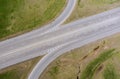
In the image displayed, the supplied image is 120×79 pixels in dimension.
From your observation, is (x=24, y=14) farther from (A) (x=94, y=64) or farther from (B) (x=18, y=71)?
(A) (x=94, y=64)

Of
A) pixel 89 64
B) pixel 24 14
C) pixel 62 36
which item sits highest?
pixel 24 14

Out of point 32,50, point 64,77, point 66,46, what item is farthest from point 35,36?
point 64,77

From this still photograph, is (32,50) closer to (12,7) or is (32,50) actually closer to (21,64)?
(21,64)

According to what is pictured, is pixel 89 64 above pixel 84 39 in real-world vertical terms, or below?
below

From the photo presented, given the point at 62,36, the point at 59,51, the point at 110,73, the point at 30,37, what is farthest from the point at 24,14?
the point at 110,73

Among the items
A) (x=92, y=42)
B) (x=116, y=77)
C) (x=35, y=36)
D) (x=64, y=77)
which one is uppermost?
(x=35, y=36)

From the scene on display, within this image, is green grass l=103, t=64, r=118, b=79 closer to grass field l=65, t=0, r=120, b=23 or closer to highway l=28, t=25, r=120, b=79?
highway l=28, t=25, r=120, b=79
